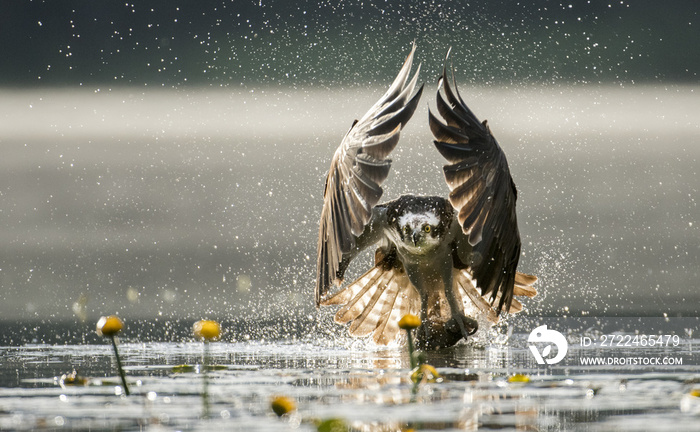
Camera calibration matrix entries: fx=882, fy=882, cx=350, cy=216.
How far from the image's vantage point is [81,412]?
11.0ft

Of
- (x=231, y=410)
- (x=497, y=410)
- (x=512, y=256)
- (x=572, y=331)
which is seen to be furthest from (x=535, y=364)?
(x=572, y=331)

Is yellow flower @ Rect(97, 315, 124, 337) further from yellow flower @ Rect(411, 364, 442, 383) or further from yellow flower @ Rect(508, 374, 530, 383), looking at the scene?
yellow flower @ Rect(508, 374, 530, 383)

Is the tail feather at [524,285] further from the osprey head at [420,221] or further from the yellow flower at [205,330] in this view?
the yellow flower at [205,330]

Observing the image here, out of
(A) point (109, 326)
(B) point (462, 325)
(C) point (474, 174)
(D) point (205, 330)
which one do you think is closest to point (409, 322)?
(D) point (205, 330)

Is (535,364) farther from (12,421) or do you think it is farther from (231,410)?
(12,421)

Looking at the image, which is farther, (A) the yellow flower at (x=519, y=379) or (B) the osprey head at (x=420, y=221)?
(B) the osprey head at (x=420, y=221)

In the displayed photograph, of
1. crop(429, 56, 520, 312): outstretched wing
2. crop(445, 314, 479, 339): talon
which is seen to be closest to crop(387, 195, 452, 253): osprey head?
crop(429, 56, 520, 312): outstretched wing

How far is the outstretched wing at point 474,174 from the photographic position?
6.82 metres

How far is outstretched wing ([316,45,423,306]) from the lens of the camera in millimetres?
6652

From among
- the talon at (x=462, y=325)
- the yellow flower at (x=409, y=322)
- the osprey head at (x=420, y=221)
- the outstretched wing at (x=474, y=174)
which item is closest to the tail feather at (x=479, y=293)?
the talon at (x=462, y=325)

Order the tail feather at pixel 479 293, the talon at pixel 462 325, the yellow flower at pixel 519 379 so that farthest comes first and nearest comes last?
1. the tail feather at pixel 479 293
2. the talon at pixel 462 325
3. the yellow flower at pixel 519 379

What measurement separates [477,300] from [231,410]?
5.76m

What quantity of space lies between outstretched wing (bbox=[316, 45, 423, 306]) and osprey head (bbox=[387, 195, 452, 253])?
2.17 feet

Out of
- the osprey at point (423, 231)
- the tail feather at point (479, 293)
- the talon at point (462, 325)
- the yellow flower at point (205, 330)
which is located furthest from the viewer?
the tail feather at point (479, 293)
